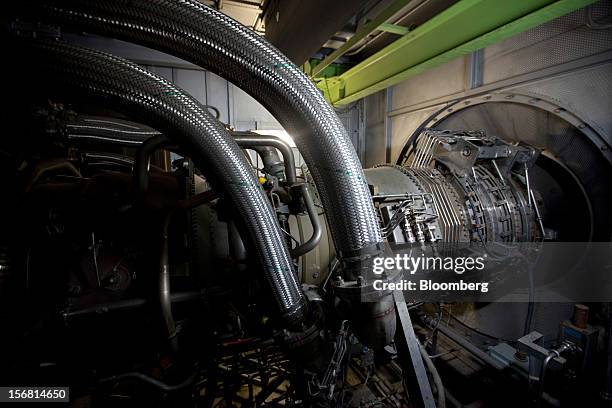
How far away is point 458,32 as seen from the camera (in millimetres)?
2045

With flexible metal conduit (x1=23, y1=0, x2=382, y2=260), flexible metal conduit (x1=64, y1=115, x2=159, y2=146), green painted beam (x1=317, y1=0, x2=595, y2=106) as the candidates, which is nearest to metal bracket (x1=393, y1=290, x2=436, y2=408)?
flexible metal conduit (x1=23, y1=0, x2=382, y2=260)

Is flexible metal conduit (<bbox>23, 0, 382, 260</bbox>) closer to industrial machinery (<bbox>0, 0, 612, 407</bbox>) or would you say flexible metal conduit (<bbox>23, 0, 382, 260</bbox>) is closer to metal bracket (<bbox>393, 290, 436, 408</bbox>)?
industrial machinery (<bbox>0, 0, 612, 407</bbox>)

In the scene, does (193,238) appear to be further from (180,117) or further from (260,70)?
(260,70)

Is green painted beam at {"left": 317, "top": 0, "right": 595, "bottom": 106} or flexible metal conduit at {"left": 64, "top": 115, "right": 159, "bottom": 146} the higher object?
green painted beam at {"left": 317, "top": 0, "right": 595, "bottom": 106}

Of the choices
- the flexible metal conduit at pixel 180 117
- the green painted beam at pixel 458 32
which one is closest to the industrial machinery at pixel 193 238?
the flexible metal conduit at pixel 180 117

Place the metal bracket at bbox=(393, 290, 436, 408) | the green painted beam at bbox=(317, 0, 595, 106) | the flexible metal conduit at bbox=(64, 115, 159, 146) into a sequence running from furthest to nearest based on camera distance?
the green painted beam at bbox=(317, 0, 595, 106), the flexible metal conduit at bbox=(64, 115, 159, 146), the metal bracket at bbox=(393, 290, 436, 408)

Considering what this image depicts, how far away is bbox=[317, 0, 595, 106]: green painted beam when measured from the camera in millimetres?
1655

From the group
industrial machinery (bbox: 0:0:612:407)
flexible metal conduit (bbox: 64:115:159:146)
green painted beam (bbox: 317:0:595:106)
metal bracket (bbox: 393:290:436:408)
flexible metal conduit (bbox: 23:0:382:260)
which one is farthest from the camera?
green painted beam (bbox: 317:0:595:106)

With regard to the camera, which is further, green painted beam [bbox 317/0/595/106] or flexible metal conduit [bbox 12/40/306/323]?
green painted beam [bbox 317/0/595/106]

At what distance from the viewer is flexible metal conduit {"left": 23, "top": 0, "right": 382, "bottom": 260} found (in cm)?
74

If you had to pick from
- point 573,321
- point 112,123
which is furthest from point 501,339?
point 112,123

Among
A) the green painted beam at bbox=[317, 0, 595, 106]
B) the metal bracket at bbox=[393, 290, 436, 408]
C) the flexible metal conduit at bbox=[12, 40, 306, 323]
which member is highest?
the green painted beam at bbox=[317, 0, 595, 106]

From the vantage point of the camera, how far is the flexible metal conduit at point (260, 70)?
735 millimetres

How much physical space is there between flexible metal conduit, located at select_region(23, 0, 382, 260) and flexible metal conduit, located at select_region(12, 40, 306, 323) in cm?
11
